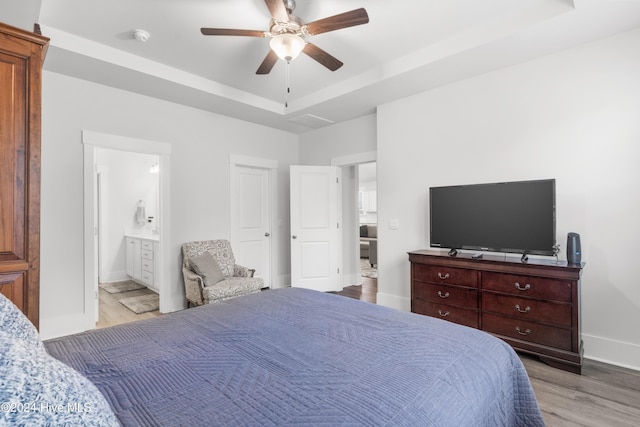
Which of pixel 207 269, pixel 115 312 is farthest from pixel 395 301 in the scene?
pixel 115 312

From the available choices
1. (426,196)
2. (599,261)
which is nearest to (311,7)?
(426,196)

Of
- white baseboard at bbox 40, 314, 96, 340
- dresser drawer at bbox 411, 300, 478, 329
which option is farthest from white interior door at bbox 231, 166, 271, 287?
dresser drawer at bbox 411, 300, 478, 329

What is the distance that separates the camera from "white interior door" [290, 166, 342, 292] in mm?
4875

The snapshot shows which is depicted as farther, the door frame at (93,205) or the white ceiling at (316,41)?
the door frame at (93,205)

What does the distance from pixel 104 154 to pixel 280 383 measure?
19.9 ft

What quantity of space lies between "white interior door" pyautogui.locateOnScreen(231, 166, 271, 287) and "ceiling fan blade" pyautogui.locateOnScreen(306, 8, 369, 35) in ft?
9.37

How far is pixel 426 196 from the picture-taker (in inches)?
147

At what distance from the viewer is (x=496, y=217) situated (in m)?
2.97

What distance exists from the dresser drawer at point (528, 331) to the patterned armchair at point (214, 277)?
2.51 m

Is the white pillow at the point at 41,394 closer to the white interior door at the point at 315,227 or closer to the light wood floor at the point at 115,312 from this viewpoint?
the light wood floor at the point at 115,312

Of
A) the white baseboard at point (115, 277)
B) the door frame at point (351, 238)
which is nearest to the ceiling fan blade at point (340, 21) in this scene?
the door frame at point (351, 238)

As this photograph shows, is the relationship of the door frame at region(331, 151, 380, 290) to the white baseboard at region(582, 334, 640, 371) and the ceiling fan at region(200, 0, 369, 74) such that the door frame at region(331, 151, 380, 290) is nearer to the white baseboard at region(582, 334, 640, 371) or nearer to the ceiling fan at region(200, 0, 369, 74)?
the ceiling fan at region(200, 0, 369, 74)

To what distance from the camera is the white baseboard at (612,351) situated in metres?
2.50

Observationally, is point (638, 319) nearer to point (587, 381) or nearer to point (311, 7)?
point (587, 381)
